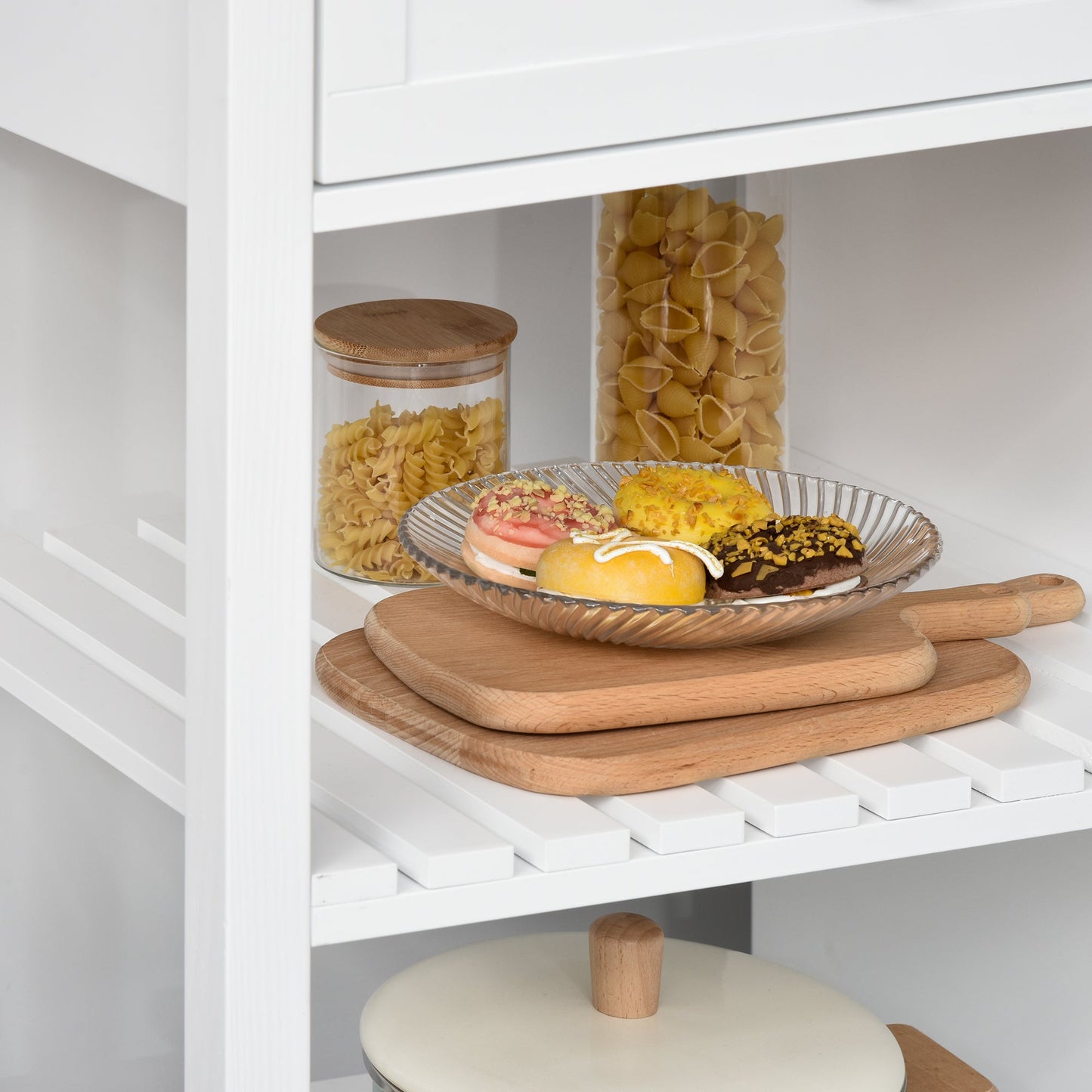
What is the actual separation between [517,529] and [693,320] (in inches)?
8.9

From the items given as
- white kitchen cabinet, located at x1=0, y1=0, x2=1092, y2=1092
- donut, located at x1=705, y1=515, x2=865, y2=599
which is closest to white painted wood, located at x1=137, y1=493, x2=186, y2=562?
white kitchen cabinet, located at x1=0, y1=0, x2=1092, y2=1092

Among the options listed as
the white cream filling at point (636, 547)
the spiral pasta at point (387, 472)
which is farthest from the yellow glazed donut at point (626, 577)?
the spiral pasta at point (387, 472)

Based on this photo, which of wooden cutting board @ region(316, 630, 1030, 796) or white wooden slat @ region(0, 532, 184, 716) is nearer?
wooden cutting board @ region(316, 630, 1030, 796)

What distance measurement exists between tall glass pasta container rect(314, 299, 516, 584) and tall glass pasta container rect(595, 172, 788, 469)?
8cm

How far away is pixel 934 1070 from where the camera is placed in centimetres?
102

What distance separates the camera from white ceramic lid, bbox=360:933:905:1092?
81cm

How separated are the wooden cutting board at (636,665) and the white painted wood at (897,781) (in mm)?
40

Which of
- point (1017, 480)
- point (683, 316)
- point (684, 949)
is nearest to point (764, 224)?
point (683, 316)

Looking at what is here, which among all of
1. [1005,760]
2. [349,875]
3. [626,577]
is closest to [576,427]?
[626,577]

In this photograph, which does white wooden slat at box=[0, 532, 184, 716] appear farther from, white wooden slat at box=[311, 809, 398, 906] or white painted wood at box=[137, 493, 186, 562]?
white wooden slat at box=[311, 809, 398, 906]

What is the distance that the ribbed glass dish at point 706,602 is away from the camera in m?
0.85

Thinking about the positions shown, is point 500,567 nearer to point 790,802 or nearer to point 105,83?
point 790,802

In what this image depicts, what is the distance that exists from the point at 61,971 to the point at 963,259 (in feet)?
2.72

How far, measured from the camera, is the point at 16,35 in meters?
0.82
